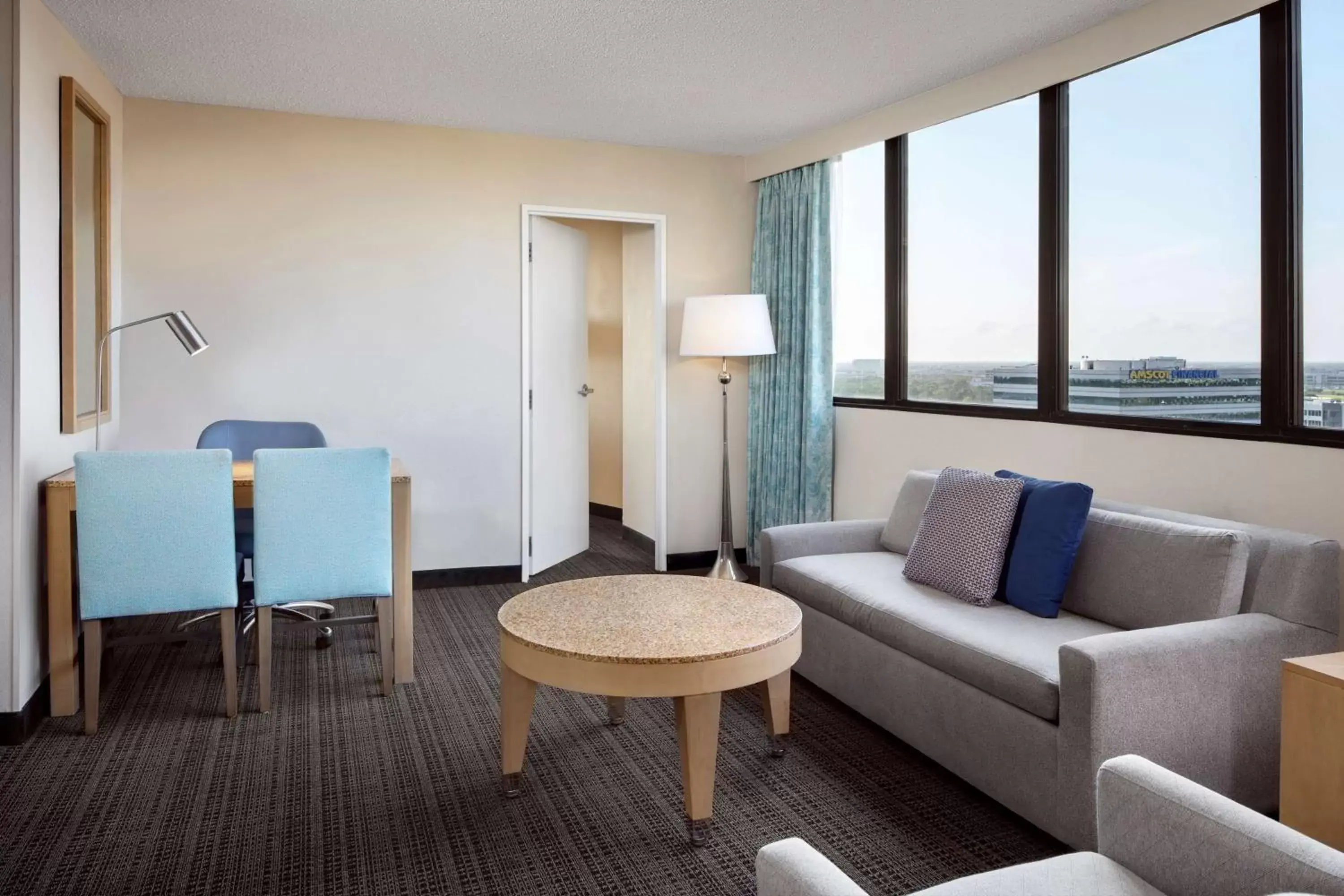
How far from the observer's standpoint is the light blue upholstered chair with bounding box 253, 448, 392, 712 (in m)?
3.17

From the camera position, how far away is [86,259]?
148 inches

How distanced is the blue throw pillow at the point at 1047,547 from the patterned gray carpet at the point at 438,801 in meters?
0.59

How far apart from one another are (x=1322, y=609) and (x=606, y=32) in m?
2.97

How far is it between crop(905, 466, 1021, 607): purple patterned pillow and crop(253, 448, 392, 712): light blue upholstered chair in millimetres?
1873

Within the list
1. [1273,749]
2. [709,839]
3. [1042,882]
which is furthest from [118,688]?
[1273,749]

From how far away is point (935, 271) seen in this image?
4430 mm

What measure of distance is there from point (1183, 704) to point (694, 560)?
3.56 m

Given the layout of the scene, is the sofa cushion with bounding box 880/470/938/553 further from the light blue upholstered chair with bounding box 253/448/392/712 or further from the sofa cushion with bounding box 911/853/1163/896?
the sofa cushion with bounding box 911/853/1163/896

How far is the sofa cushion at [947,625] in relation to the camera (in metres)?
2.36

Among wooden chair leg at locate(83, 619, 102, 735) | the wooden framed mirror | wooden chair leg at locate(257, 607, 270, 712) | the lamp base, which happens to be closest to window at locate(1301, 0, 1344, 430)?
the lamp base

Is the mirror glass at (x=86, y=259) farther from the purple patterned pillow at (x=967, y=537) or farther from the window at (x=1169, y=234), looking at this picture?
the window at (x=1169, y=234)

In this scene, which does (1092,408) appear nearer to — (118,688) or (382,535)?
(382,535)

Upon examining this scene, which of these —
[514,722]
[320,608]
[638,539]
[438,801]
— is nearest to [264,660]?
[438,801]

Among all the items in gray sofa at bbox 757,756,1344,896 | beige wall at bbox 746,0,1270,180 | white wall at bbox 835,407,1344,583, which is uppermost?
beige wall at bbox 746,0,1270,180
